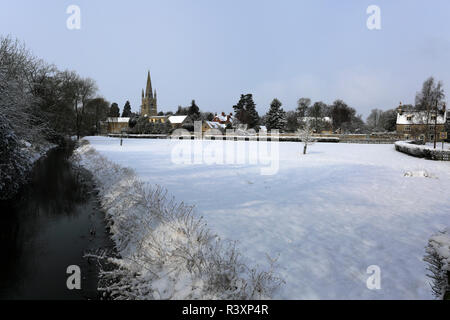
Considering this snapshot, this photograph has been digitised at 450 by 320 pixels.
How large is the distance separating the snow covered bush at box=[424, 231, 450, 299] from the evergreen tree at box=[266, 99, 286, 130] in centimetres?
5142

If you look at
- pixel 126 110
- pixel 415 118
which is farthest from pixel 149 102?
pixel 415 118

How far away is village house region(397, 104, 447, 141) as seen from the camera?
42500 millimetres

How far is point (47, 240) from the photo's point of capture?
25.0 ft

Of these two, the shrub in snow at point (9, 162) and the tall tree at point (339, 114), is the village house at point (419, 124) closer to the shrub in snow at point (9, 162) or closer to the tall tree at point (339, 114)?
the tall tree at point (339, 114)

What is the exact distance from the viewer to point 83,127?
5588 centimetres

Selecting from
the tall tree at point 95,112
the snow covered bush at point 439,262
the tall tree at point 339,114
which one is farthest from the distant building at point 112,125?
the snow covered bush at point 439,262

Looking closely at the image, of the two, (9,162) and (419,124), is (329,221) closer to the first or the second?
(9,162)

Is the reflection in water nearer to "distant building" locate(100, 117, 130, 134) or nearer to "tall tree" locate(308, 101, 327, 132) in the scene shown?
"tall tree" locate(308, 101, 327, 132)

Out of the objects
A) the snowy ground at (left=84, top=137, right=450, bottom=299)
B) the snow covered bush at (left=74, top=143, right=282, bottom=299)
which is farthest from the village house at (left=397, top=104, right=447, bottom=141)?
the snow covered bush at (left=74, top=143, right=282, bottom=299)

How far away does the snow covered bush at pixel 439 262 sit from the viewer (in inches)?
171

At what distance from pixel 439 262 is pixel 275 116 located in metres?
53.4

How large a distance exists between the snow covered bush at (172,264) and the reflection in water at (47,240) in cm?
70

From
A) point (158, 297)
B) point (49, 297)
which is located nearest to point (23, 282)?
point (49, 297)

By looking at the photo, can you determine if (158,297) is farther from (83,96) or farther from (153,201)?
(83,96)
